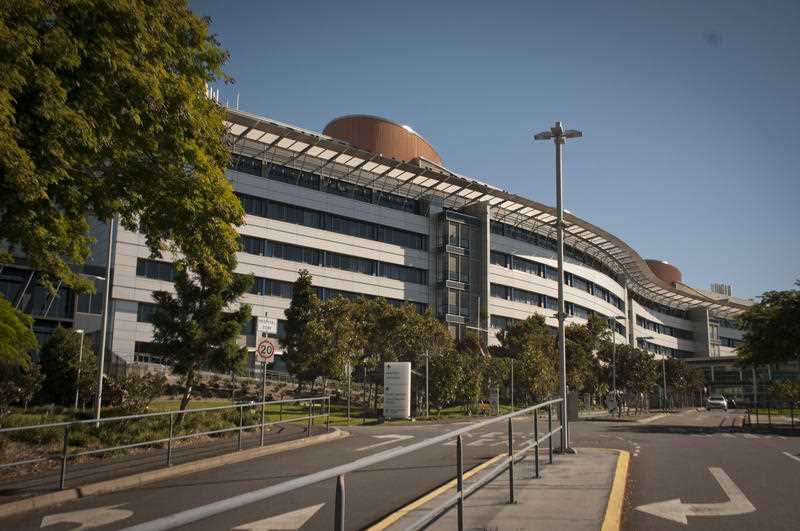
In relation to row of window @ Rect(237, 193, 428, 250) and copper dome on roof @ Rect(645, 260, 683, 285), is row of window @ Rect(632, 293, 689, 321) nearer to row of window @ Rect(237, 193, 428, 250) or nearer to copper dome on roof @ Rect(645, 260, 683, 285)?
copper dome on roof @ Rect(645, 260, 683, 285)

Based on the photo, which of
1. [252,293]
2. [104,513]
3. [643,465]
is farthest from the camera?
[252,293]

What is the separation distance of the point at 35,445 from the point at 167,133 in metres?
7.73

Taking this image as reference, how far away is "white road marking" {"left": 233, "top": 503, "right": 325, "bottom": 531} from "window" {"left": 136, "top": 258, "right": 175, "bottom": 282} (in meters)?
44.0

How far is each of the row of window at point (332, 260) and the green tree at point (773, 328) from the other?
33904 mm

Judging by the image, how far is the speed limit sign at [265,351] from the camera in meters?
20.0

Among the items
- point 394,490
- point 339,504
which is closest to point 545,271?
point 394,490

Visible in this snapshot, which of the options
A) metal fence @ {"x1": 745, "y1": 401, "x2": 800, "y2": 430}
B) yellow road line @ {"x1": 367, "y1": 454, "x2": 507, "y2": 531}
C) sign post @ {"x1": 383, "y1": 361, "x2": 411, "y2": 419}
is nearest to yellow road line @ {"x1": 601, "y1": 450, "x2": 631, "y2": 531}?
yellow road line @ {"x1": 367, "y1": 454, "x2": 507, "y2": 531}

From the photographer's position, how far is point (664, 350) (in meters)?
116

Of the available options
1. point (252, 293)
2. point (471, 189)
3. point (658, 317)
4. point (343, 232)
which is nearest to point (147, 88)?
point (252, 293)

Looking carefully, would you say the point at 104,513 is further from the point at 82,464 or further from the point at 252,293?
the point at 252,293

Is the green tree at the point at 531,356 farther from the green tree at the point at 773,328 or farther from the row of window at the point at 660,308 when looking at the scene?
the row of window at the point at 660,308

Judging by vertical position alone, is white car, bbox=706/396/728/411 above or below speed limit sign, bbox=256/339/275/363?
below

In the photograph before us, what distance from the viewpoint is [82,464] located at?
13.2 metres

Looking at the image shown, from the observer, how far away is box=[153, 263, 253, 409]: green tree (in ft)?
69.7
